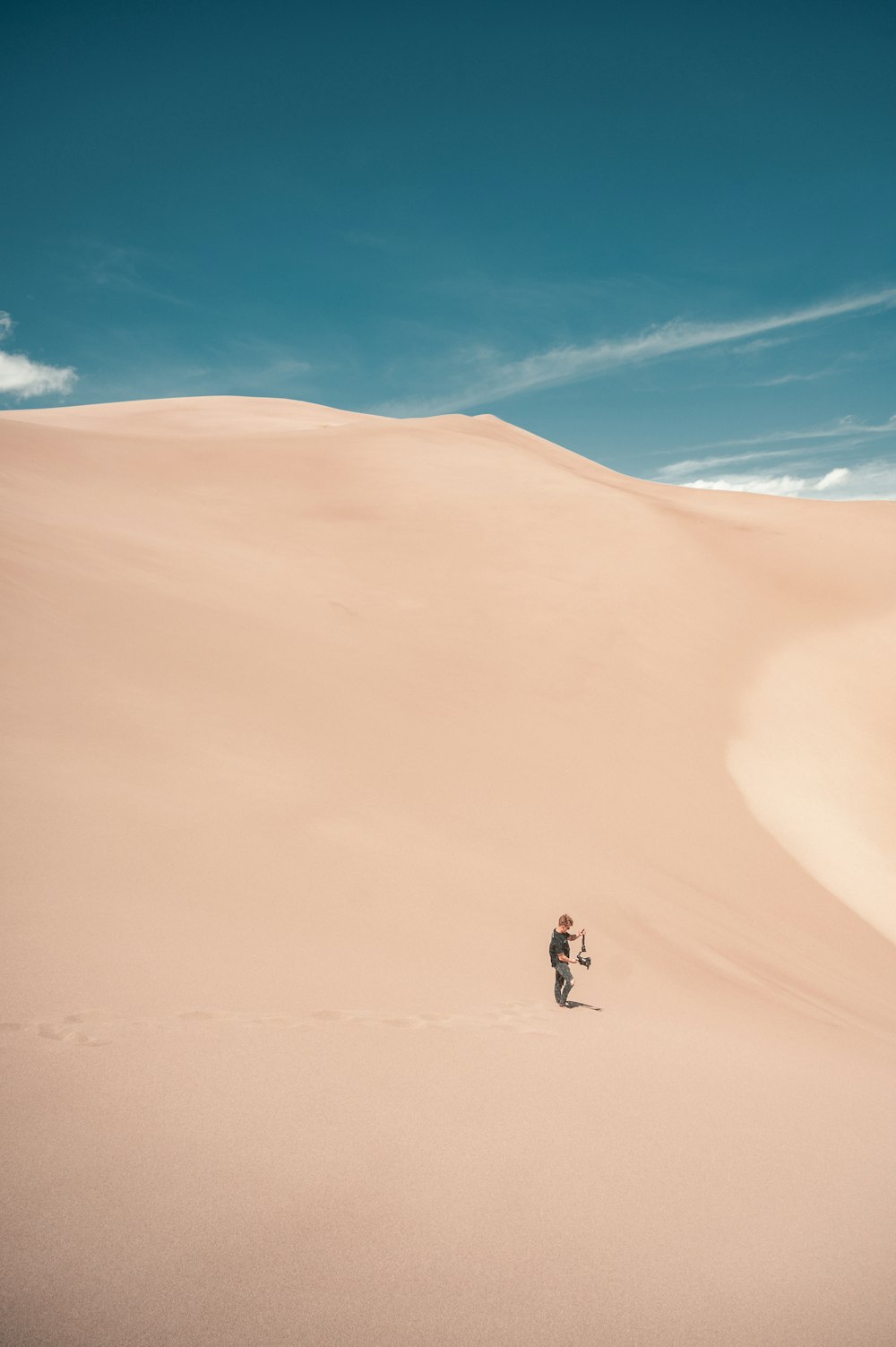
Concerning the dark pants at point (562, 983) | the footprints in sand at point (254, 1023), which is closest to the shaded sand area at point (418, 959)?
the footprints in sand at point (254, 1023)

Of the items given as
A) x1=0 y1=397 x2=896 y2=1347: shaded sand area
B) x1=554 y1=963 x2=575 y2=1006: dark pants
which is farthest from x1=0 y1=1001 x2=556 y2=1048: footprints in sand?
x1=554 y1=963 x2=575 y2=1006: dark pants

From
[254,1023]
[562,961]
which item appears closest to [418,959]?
[562,961]

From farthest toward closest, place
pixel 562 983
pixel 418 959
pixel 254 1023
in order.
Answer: pixel 562 983 → pixel 418 959 → pixel 254 1023

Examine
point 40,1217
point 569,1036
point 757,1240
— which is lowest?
point 40,1217

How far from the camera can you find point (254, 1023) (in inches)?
183

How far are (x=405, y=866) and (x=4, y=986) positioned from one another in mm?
3318

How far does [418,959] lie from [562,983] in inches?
44.0

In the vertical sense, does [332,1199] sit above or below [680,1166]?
below

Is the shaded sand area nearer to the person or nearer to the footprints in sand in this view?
the footprints in sand

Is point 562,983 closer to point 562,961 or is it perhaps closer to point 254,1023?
point 562,961

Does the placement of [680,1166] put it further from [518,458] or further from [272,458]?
[518,458]

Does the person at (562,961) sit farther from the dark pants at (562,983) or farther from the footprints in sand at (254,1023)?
the footprints in sand at (254,1023)

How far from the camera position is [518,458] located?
24.2 meters

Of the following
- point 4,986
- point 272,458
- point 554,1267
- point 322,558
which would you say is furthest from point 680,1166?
point 272,458
